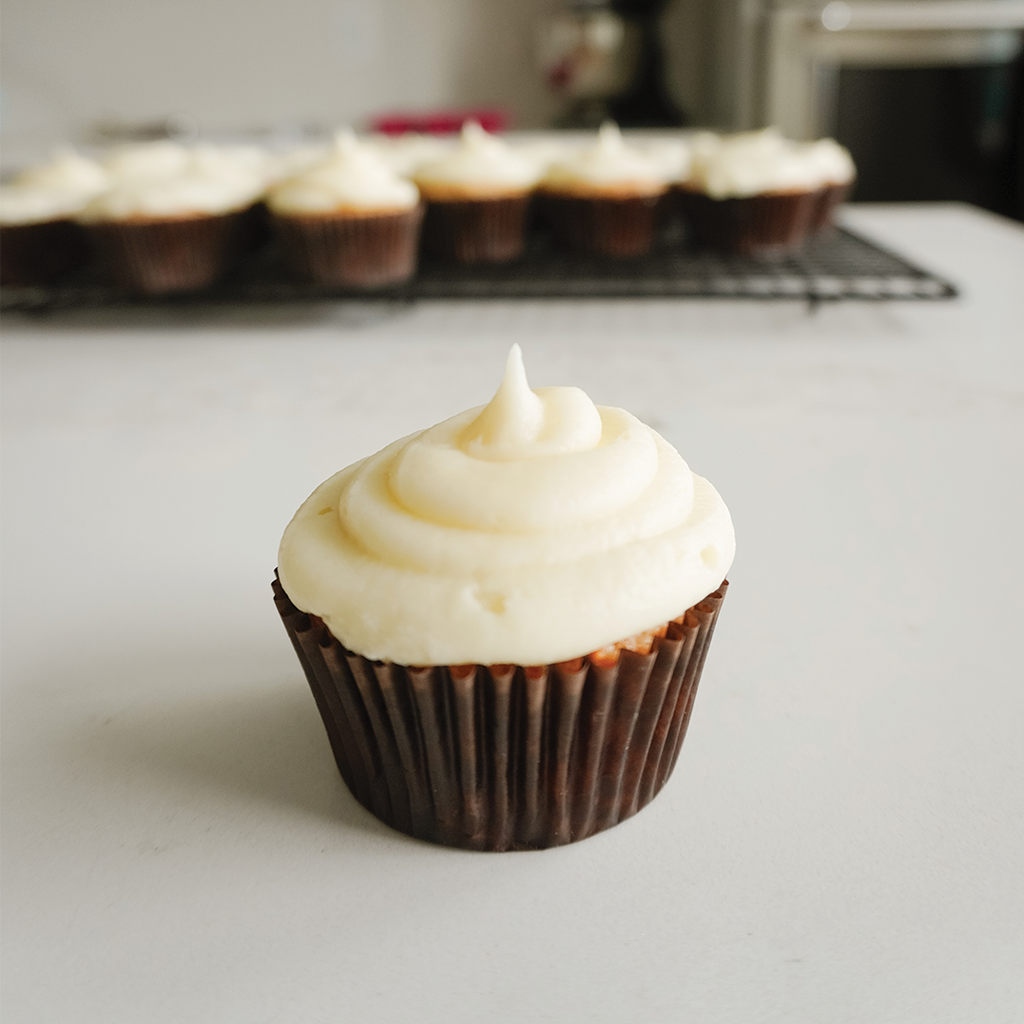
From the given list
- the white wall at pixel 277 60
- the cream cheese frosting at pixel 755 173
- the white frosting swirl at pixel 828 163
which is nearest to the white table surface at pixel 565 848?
the cream cheese frosting at pixel 755 173

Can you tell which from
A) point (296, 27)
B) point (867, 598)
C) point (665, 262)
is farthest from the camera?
point (296, 27)

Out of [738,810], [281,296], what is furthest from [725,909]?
[281,296]

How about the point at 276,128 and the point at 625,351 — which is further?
the point at 276,128

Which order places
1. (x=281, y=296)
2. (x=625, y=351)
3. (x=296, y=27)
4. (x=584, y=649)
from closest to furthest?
(x=584, y=649)
(x=625, y=351)
(x=281, y=296)
(x=296, y=27)

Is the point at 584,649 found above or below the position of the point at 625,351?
above

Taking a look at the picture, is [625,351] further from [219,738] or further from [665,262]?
[219,738]

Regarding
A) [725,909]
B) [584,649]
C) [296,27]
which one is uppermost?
[296,27]

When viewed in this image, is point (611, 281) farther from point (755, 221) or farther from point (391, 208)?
point (391, 208)
